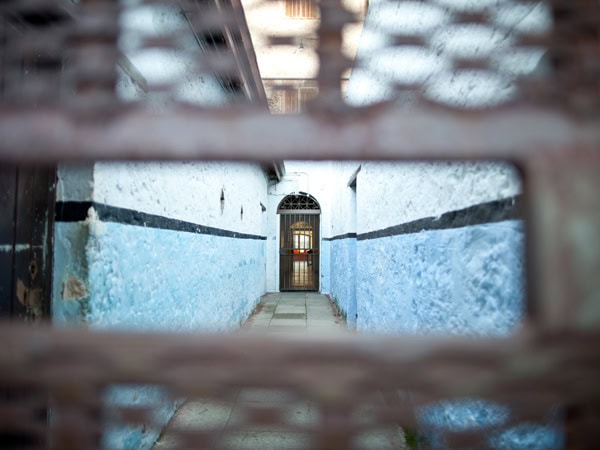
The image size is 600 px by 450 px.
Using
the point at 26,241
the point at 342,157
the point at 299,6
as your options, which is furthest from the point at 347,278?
the point at 342,157

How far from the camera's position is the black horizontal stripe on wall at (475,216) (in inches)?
52.7

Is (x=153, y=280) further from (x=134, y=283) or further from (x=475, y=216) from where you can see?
(x=475, y=216)

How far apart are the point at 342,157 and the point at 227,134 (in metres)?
0.23

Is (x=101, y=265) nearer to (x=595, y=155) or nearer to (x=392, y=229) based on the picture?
(x=595, y=155)

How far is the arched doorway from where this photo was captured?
9938mm

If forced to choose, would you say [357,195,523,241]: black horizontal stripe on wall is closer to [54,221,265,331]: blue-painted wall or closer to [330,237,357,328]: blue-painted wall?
[54,221,265,331]: blue-painted wall

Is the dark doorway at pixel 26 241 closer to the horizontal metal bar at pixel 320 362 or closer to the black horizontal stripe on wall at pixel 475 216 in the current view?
the horizontal metal bar at pixel 320 362

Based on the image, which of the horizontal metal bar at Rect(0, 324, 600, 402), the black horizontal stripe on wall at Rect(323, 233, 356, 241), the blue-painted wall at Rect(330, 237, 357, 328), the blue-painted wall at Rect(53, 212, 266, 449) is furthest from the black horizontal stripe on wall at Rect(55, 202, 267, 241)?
the black horizontal stripe on wall at Rect(323, 233, 356, 241)

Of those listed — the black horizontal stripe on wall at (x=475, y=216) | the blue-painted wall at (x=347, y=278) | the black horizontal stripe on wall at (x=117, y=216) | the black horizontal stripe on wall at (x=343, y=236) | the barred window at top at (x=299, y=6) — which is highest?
the barred window at top at (x=299, y=6)

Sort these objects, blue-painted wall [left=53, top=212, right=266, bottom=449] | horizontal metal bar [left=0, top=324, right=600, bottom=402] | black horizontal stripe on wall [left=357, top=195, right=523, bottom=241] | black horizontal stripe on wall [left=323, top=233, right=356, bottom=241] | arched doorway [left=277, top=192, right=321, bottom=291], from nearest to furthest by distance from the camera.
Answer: horizontal metal bar [left=0, top=324, right=600, bottom=402] → black horizontal stripe on wall [left=357, top=195, right=523, bottom=241] → blue-painted wall [left=53, top=212, right=266, bottom=449] → black horizontal stripe on wall [left=323, top=233, right=356, bottom=241] → arched doorway [left=277, top=192, right=321, bottom=291]

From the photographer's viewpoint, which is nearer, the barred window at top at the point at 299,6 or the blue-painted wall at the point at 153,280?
the barred window at top at the point at 299,6

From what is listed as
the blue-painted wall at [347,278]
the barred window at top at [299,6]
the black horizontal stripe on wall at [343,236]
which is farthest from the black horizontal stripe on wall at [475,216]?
the black horizontal stripe on wall at [343,236]

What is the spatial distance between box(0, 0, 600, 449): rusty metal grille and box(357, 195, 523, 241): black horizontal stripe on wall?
0.22 metres

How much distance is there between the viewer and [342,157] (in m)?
0.74
